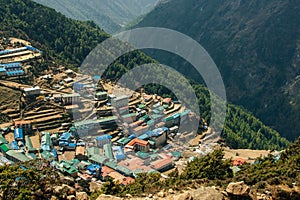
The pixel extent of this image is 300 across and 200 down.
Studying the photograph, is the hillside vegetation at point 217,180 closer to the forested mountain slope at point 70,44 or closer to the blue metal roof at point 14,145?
the blue metal roof at point 14,145

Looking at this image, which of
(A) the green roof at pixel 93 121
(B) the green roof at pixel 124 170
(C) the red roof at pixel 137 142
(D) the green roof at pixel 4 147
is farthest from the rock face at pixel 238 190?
(A) the green roof at pixel 93 121

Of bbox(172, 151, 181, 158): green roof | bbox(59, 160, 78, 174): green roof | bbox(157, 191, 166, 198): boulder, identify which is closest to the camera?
bbox(157, 191, 166, 198): boulder

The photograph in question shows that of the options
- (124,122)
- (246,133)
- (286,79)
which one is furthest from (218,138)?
(286,79)

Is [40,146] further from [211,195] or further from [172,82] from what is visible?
[172,82]

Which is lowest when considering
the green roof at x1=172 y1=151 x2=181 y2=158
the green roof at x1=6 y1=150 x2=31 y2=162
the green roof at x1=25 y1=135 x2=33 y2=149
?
the green roof at x1=25 y1=135 x2=33 y2=149

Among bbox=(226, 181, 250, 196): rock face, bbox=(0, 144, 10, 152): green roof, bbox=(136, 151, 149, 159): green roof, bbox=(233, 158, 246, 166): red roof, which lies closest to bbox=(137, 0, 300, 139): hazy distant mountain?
bbox=(233, 158, 246, 166): red roof

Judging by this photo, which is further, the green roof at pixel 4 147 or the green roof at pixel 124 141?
the green roof at pixel 124 141

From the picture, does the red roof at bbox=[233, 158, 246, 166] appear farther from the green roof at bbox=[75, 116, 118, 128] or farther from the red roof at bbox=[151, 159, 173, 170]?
the green roof at bbox=[75, 116, 118, 128]
